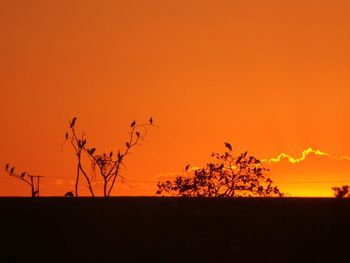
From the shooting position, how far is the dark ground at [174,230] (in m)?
13.9

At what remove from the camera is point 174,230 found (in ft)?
48.2

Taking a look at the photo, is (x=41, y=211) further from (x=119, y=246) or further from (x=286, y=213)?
(x=286, y=213)

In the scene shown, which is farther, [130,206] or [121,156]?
[121,156]

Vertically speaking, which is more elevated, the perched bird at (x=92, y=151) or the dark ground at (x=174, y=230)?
the perched bird at (x=92, y=151)

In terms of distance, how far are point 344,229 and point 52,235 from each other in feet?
20.2

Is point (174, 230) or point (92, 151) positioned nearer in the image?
point (174, 230)

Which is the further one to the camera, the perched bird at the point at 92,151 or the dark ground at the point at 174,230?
the perched bird at the point at 92,151

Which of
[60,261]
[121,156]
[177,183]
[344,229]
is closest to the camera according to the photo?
[60,261]

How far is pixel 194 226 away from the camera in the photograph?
14.8m

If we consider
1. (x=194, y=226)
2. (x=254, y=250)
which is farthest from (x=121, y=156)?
(x=254, y=250)

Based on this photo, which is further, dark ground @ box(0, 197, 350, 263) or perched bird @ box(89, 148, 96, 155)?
perched bird @ box(89, 148, 96, 155)

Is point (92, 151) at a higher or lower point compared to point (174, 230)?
higher

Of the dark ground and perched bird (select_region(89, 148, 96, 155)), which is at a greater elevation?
perched bird (select_region(89, 148, 96, 155))

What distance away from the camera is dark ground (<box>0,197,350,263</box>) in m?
13.9
